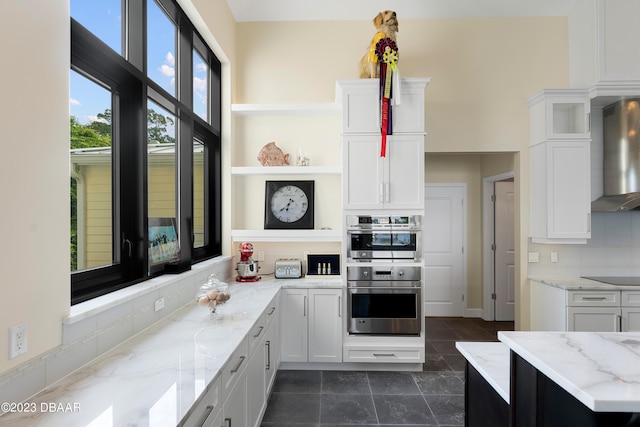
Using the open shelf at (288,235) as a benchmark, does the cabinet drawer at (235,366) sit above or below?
below

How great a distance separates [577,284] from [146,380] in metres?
3.65

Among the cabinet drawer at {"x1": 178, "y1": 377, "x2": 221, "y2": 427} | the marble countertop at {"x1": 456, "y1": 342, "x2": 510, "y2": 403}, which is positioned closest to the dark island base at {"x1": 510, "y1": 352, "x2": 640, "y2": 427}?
the marble countertop at {"x1": 456, "y1": 342, "x2": 510, "y2": 403}

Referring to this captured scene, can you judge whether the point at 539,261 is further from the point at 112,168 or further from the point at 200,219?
the point at 112,168

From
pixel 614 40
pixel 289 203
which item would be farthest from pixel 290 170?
pixel 614 40

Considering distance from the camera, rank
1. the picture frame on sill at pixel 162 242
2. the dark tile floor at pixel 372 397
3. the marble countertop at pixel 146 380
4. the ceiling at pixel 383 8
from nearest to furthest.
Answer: the marble countertop at pixel 146 380 < the picture frame on sill at pixel 162 242 < the dark tile floor at pixel 372 397 < the ceiling at pixel 383 8

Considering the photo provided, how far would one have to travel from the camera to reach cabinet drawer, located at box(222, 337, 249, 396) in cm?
146

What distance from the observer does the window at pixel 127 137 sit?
1.65 m

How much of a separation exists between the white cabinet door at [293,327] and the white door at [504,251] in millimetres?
3001

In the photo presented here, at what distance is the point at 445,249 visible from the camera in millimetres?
4820

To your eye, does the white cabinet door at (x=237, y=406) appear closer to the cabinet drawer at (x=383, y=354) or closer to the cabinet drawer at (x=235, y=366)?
the cabinet drawer at (x=235, y=366)

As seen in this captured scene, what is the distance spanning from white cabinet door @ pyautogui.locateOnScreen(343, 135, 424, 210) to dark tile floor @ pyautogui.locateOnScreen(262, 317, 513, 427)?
1546mm

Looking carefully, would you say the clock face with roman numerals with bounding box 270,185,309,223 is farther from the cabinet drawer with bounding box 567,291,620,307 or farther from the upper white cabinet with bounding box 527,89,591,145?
the cabinet drawer with bounding box 567,291,620,307

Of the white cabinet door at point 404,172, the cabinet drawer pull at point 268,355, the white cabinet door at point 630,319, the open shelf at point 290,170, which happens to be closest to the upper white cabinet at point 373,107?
the white cabinet door at point 404,172

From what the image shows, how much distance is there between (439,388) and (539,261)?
1773 mm
